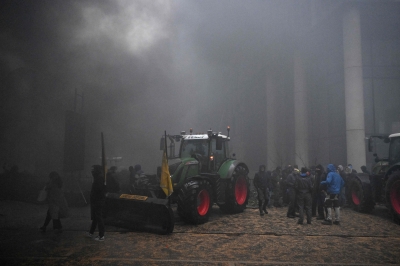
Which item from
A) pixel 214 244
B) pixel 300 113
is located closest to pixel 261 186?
pixel 214 244

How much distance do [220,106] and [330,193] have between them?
21.9m

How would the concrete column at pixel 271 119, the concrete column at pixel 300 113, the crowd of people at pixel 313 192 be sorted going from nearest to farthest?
the crowd of people at pixel 313 192, the concrete column at pixel 300 113, the concrete column at pixel 271 119

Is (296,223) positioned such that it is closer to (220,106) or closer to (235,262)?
(235,262)

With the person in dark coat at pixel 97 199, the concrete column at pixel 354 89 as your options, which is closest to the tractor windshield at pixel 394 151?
the person in dark coat at pixel 97 199

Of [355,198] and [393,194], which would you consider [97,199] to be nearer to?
[393,194]

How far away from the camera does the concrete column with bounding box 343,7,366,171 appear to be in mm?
16391

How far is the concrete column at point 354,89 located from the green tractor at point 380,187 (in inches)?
249

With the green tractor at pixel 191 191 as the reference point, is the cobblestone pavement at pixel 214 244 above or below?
below

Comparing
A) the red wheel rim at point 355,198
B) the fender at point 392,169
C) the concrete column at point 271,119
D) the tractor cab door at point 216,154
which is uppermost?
the concrete column at point 271,119

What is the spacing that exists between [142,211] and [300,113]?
17160 millimetres

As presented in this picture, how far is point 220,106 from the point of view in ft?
95.7

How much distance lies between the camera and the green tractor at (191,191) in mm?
6672

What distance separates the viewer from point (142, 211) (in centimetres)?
677

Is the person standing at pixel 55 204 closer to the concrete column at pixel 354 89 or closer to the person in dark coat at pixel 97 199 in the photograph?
the person in dark coat at pixel 97 199
